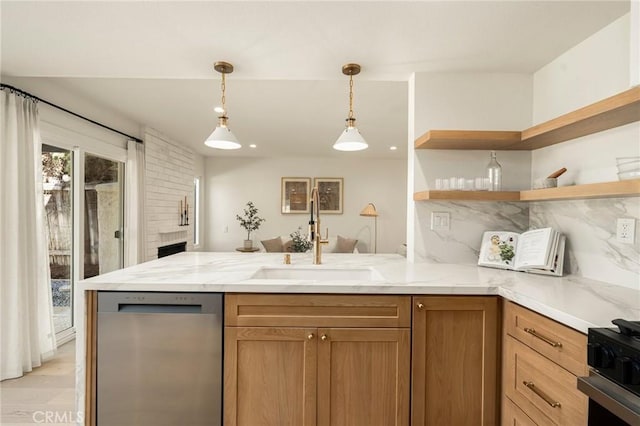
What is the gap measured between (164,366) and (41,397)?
1.54 meters

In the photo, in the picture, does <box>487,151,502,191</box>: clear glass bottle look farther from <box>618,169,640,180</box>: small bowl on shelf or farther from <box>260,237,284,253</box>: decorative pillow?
<box>260,237,284,253</box>: decorative pillow

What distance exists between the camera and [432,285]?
1.44 metres

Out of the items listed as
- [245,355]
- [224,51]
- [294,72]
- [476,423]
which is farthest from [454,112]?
[245,355]

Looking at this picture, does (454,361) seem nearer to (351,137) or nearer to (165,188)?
(351,137)

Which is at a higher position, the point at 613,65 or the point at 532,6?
the point at 532,6

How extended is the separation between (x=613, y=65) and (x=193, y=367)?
2458mm

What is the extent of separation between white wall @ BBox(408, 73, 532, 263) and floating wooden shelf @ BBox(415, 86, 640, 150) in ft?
0.40

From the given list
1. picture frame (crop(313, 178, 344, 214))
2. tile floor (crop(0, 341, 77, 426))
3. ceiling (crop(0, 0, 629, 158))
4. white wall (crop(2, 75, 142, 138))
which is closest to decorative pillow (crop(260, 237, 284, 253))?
picture frame (crop(313, 178, 344, 214))

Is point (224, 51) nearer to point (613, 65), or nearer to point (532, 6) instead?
point (532, 6)

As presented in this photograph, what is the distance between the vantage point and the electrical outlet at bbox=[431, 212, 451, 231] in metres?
2.09

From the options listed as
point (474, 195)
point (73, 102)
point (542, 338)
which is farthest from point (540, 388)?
point (73, 102)

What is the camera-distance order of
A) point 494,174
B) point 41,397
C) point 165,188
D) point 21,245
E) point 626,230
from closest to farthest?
point 626,230
point 494,174
point 41,397
point 21,245
point 165,188

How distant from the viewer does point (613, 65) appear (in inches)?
59.9

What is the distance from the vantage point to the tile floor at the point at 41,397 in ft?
6.49
